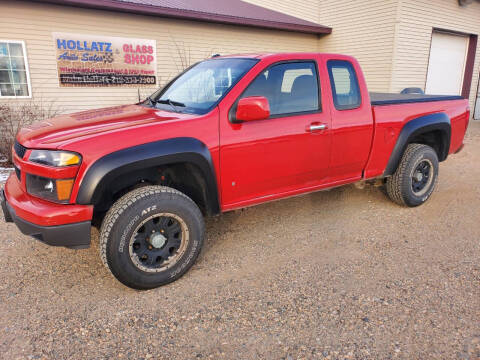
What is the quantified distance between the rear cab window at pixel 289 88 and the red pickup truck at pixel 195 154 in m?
0.01

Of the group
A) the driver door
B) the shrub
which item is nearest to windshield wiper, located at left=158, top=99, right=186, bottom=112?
the driver door

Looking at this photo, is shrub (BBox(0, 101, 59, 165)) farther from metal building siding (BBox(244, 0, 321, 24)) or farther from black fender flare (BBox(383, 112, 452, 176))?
metal building siding (BBox(244, 0, 321, 24))

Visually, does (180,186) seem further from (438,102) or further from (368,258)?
(438,102)

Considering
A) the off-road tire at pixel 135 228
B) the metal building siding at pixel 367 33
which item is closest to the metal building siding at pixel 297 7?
the metal building siding at pixel 367 33

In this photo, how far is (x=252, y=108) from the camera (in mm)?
2975

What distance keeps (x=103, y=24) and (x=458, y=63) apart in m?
13.0

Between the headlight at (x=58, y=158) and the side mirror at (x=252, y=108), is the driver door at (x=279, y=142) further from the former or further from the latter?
the headlight at (x=58, y=158)

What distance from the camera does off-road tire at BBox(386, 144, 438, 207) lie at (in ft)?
14.6

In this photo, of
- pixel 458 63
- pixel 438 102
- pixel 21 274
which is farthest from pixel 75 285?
pixel 458 63

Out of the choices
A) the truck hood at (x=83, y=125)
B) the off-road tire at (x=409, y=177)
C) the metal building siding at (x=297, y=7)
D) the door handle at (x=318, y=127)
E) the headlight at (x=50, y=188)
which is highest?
the metal building siding at (x=297, y=7)

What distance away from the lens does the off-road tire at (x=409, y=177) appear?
4445 mm

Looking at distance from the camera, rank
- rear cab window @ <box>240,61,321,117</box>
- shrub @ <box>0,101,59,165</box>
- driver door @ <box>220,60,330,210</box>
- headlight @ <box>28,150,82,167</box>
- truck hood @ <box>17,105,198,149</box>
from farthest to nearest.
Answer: shrub @ <box>0,101,59,165</box>
rear cab window @ <box>240,61,321,117</box>
driver door @ <box>220,60,330,210</box>
truck hood @ <box>17,105,198,149</box>
headlight @ <box>28,150,82,167</box>

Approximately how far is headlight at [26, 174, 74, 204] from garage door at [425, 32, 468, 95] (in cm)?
1409

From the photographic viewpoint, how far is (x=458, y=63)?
1428 cm
